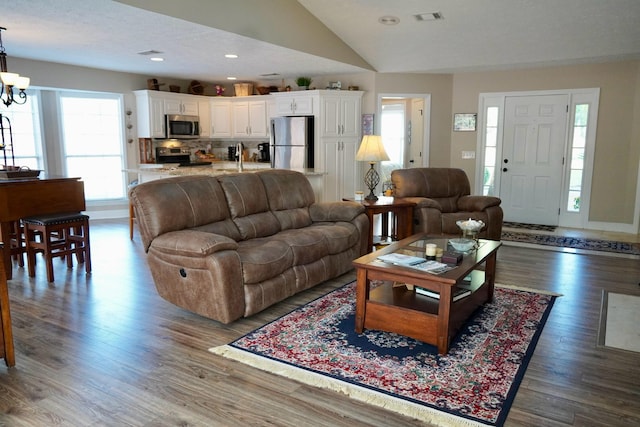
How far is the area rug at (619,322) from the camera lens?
300 centimetres

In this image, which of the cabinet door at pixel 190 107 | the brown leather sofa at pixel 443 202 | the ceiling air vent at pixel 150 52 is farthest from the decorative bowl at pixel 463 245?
the cabinet door at pixel 190 107

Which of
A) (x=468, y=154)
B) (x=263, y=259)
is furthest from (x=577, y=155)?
(x=263, y=259)

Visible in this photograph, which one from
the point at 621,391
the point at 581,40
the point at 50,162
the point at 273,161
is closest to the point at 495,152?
the point at 581,40

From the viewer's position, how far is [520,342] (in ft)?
9.73

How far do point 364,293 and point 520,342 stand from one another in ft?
3.47

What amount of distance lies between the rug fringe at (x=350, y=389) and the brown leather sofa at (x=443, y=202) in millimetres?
2999

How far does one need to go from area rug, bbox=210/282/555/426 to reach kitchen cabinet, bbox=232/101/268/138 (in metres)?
5.40

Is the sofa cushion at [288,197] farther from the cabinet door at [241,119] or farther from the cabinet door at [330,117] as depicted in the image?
the cabinet door at [241,119]

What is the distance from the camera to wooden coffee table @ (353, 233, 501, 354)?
2754 mm

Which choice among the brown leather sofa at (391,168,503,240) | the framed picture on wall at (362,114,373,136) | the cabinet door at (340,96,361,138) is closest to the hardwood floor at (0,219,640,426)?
the brown leather sofa at (391,168,503,240)

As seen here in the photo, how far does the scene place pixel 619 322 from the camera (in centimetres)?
335

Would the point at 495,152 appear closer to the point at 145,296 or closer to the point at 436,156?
the point at 436,156

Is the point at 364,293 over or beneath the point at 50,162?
beneath

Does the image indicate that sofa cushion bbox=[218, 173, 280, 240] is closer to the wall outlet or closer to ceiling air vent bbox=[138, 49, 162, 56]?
ceiling air vent bbox=[138, 49, 162, 56]
